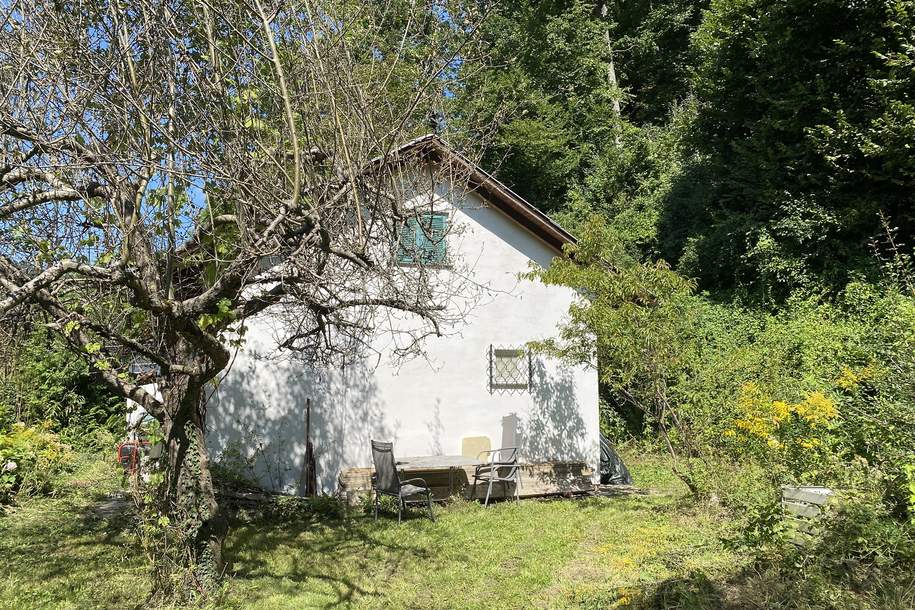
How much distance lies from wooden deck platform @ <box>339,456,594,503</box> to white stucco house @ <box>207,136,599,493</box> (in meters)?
0.47

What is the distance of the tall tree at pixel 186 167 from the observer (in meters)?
4.30

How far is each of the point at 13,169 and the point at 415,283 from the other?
315 cm

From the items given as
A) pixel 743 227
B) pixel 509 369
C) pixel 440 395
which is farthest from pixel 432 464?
pixel 743 227

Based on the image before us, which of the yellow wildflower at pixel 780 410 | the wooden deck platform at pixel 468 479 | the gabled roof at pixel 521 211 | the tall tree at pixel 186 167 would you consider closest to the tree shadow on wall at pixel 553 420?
the wooden deck platform at pixel 468 479

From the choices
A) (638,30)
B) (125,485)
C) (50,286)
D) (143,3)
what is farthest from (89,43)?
(638,30)

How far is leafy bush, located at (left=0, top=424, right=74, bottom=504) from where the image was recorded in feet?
27.4

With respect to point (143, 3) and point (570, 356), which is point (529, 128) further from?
point (143, 3)

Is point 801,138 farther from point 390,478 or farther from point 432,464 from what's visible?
point 390,478

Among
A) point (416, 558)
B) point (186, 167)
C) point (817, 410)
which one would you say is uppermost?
point (186, 167)

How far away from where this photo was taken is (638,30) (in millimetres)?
22875

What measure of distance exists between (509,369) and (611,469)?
9.35ft

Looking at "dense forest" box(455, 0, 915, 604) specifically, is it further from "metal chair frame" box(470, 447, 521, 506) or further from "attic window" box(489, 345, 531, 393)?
"metal chair frame" box(470, 447, 521, 506)

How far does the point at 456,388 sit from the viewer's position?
1014 cm

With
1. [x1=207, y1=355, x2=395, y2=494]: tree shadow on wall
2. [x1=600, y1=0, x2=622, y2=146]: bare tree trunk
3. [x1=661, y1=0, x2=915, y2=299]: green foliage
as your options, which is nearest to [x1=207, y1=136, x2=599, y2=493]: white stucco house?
[x1=207, y1=355, x2=395, y2=494]: tree shadow on wall
